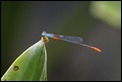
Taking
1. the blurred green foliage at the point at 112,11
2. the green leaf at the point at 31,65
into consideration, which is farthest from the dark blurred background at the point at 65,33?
the green leaf at the point at 31,65

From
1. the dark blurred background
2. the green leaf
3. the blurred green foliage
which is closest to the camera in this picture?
Answer: the green leaf

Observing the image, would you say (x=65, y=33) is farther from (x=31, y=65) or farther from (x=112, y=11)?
(x=31, y=65)

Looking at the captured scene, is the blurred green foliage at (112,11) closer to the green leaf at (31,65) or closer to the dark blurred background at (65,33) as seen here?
the dark blurred background at (65,33)

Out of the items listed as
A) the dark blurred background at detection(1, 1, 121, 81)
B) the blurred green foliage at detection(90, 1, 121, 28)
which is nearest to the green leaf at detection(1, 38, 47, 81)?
the blurred green foliage at detection(90, 1, 121, 28)

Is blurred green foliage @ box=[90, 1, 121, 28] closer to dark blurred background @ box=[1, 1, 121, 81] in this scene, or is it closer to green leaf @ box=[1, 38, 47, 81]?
dark blurred background @ box=[1, 1, 121, 81]

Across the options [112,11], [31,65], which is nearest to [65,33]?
[112,11]

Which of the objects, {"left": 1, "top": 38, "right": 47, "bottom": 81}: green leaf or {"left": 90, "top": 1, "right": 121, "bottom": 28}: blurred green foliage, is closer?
{"left": 1, "top": 38, "right": 47, "bottom": 81}: green leaf

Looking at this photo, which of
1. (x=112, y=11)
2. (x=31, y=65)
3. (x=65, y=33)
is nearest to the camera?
(x=31, y=65)
